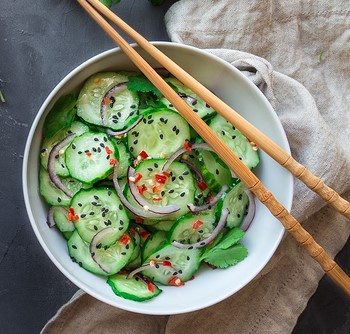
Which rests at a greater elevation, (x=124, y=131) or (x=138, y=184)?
(x=124, y=131)

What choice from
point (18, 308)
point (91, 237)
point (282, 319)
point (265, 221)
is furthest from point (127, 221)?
point (282, 319)

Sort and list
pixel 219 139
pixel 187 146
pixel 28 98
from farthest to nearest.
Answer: pixel 28 98 < pixel 187 146 < pixel 219 139

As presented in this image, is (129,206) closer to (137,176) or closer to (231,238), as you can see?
(137,176)

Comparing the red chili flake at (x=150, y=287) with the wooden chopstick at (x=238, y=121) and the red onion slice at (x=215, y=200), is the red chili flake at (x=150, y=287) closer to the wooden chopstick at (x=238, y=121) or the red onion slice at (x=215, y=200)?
the red onion slice at (x=215, y=200)

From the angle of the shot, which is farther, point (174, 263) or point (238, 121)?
point (174, 263)

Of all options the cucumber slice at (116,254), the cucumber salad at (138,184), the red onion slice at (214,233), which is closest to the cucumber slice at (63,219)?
the cucumber salad at (138,184)

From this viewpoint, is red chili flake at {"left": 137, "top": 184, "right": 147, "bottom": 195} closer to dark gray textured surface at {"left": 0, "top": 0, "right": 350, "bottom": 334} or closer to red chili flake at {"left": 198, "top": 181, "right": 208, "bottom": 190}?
red chili flake at {"left": 198, "top": 181, "right": 208, "bottom": 190}

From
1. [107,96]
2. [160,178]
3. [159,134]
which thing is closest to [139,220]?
[160,178]
